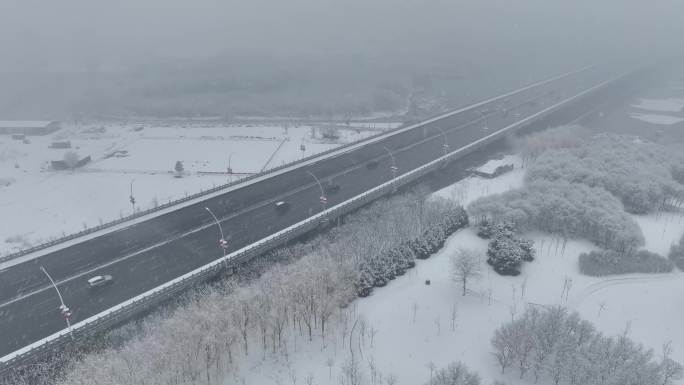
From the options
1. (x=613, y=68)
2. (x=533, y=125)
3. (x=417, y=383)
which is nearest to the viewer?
(x=417, y=383)

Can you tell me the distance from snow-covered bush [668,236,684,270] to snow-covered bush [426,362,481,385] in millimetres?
32386

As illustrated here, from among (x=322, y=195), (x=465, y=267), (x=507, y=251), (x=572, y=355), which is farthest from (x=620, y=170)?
(x=572, y=355)

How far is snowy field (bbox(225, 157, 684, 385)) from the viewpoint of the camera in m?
36.3

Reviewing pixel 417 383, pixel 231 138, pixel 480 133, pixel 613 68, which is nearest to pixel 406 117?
pixel 480 133

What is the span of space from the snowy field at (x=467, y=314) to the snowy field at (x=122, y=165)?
4122cm

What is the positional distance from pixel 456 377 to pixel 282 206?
115 feet

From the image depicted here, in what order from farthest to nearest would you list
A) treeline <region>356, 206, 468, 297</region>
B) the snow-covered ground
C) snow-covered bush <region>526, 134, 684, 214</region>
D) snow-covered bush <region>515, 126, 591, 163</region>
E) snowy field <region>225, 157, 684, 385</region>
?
1. the snow-covered ground
2. snow-covered bush <region>515, 126, 591, 163</region>
3. snow-covered bush <region>526, 134, 684, 214</region>
4. treeline <region>356, 206, 468, 297</region>
5. snowy field <region>225, 157, 684, 385</region>

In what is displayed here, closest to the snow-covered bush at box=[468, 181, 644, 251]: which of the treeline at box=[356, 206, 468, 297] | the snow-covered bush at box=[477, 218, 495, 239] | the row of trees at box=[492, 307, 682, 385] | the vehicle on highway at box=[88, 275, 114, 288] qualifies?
the snow-covered bush at box=[477, 218, 495, 239]

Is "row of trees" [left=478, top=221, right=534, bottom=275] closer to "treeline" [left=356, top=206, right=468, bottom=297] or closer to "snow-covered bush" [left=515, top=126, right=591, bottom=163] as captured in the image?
"treeline" [left=356, top=206, right=468, bottom=297]

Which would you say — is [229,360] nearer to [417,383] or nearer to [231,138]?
[417,383]

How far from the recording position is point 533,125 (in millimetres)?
116062

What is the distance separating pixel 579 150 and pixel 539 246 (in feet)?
118

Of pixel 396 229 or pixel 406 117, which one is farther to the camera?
pixel 406 117

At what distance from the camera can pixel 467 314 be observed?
42188mm
